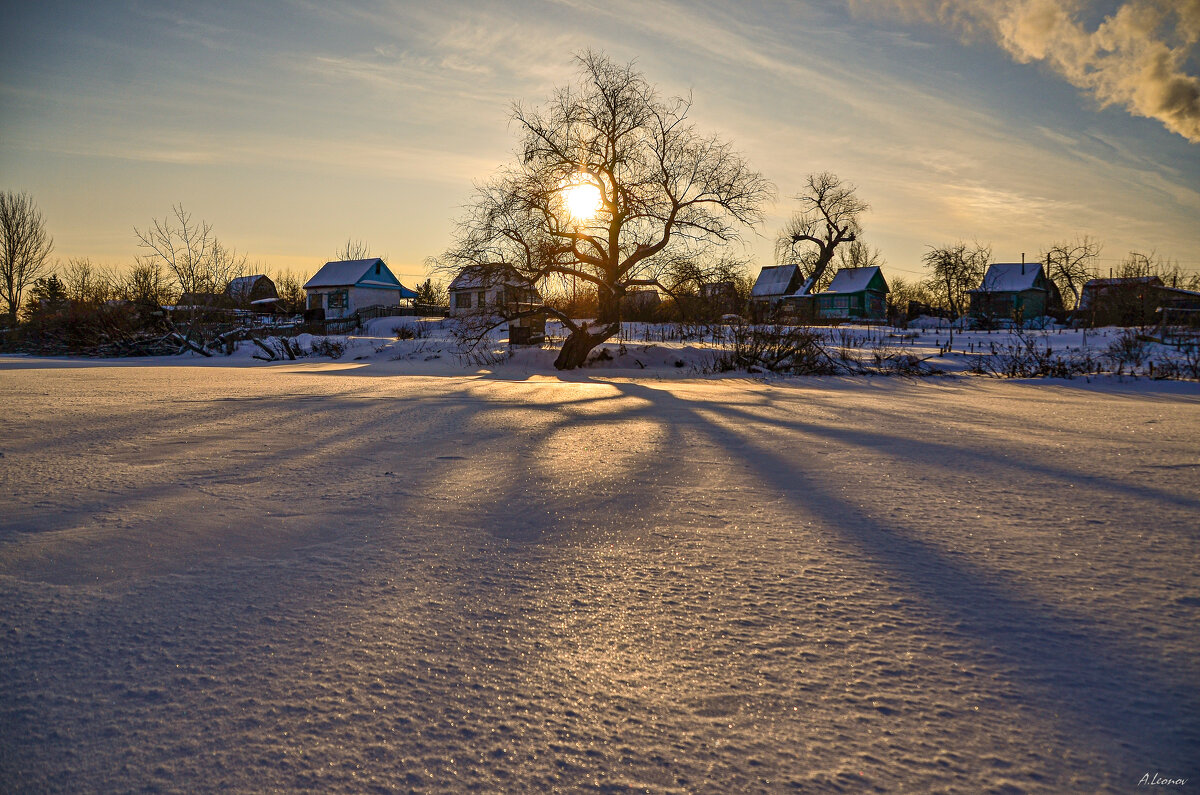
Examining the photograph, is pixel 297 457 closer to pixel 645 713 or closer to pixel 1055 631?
pixel 645 713

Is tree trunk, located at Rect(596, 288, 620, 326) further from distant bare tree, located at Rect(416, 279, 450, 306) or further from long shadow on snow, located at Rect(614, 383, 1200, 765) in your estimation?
distant bare tree, located at Rect(416, 279, 450, 306)

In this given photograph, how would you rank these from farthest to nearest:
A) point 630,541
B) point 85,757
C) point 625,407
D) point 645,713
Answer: point 625,407 → point 630,541 → point 645,713 → point 85,757

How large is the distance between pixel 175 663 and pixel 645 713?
111 centimetres

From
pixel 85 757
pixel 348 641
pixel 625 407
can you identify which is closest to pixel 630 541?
pixel 348 641

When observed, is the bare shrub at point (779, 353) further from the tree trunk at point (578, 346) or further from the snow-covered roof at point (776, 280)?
the snow-covered roof at point (776, 280)

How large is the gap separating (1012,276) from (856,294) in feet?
36.3

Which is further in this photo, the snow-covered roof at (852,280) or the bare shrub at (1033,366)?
the snow-covered roof at (852,280)

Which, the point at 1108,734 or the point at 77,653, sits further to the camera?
the point at 77,653

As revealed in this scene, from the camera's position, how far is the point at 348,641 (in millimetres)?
1755

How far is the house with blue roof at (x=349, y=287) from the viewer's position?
5456cm

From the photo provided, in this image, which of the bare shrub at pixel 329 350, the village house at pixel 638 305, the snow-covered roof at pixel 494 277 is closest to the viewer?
the snow-covered roof at pixel 494 277

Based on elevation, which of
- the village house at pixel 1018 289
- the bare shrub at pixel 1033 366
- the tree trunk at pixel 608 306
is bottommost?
the bare shrub at pixel 1033 366

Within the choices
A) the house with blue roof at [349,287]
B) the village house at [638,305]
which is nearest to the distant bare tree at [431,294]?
the house with blue roof at [349,287]

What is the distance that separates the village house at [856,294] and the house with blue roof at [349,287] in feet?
116
